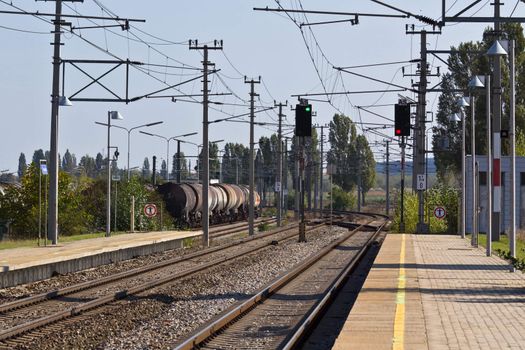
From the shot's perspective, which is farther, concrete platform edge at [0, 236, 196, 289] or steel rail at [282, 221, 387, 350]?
concrete platform edge at [0, 236, 196, 289]

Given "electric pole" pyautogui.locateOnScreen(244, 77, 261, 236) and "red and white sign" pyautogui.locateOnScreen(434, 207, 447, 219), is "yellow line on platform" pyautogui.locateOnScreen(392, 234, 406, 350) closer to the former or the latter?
"red and white sign" pyautogui.locateOnScreen(434, 207, 447, 219)

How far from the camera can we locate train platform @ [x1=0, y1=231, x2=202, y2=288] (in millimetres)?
20750

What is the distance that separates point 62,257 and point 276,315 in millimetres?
8618

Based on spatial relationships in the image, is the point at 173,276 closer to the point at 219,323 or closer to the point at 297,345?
the point at 219,323

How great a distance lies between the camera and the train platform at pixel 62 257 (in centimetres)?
2075

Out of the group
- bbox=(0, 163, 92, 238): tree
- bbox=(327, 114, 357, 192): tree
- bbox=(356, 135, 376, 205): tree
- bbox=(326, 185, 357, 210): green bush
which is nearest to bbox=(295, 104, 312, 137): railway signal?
bbox=(0, 163, 92, 238): tree

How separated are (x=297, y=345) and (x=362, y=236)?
34.0 m

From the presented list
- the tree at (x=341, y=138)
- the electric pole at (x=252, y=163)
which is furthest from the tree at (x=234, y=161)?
the electric pole at (x=252, y=163)

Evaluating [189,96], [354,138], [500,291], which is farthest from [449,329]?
[354,138]

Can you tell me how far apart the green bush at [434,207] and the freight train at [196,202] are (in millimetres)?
11950

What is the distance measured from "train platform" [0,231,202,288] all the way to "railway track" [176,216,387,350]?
5.58 m

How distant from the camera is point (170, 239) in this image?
34375 mm

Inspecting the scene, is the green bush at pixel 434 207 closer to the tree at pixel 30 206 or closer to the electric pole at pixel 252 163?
the electric pole at pixel 252 163

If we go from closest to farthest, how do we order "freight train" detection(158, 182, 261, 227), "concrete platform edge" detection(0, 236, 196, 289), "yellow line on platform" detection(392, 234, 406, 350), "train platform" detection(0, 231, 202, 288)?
1. "yellow line on platform" detection(392, 234, 406, 350)
2. "concrete platform edge" detection(0, 236, 196, 289)
3. "train platform" detection(0, 231, 202, 288)
4. "freight train" detection(158, 182, 261, 227)
